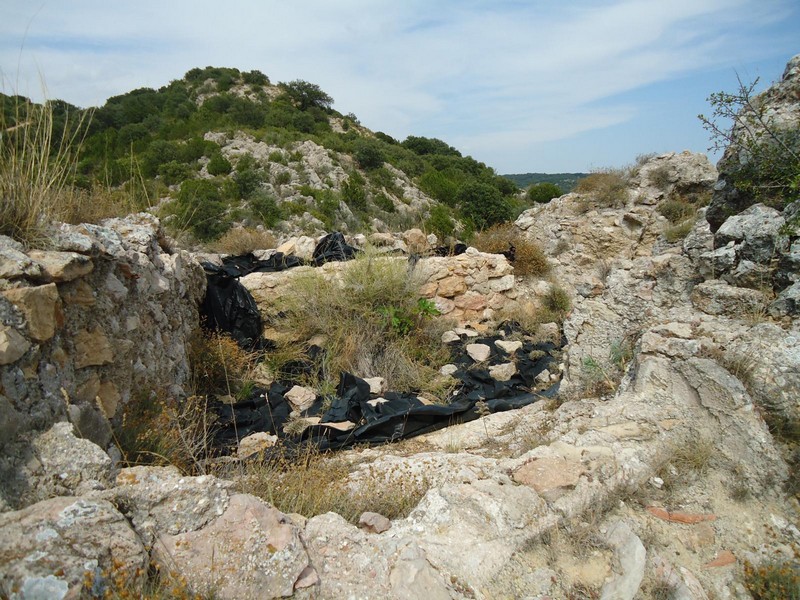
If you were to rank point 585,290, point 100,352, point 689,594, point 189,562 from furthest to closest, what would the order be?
point 585,290 < point 100,352 < point 689,594 < point 189,562

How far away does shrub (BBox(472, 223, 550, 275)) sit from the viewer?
913cm

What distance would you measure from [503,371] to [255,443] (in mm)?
2886

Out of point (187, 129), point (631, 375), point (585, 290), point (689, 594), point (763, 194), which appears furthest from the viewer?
point (187, 129)

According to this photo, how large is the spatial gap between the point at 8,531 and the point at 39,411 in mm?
900

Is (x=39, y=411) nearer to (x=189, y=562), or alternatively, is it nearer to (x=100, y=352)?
(x=100, y=352)

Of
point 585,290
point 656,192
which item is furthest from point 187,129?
point 585,290

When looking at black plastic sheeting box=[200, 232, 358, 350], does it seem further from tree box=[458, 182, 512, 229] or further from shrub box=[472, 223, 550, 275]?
tree box=[458, 182, 512, 229]

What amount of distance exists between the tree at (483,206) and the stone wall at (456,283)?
590cm

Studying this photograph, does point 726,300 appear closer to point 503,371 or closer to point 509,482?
point 509,482

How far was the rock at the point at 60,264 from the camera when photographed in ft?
8.36

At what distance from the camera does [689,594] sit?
Result: 184cm

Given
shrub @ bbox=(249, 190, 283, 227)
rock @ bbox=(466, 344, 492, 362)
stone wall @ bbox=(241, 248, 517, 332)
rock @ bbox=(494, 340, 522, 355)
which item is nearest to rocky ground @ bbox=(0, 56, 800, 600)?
rock @ bbox=(466, 344, 492, 362)

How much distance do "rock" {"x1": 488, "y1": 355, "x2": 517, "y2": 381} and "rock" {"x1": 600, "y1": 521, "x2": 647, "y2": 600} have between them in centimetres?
325

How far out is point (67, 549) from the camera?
1460 mm
